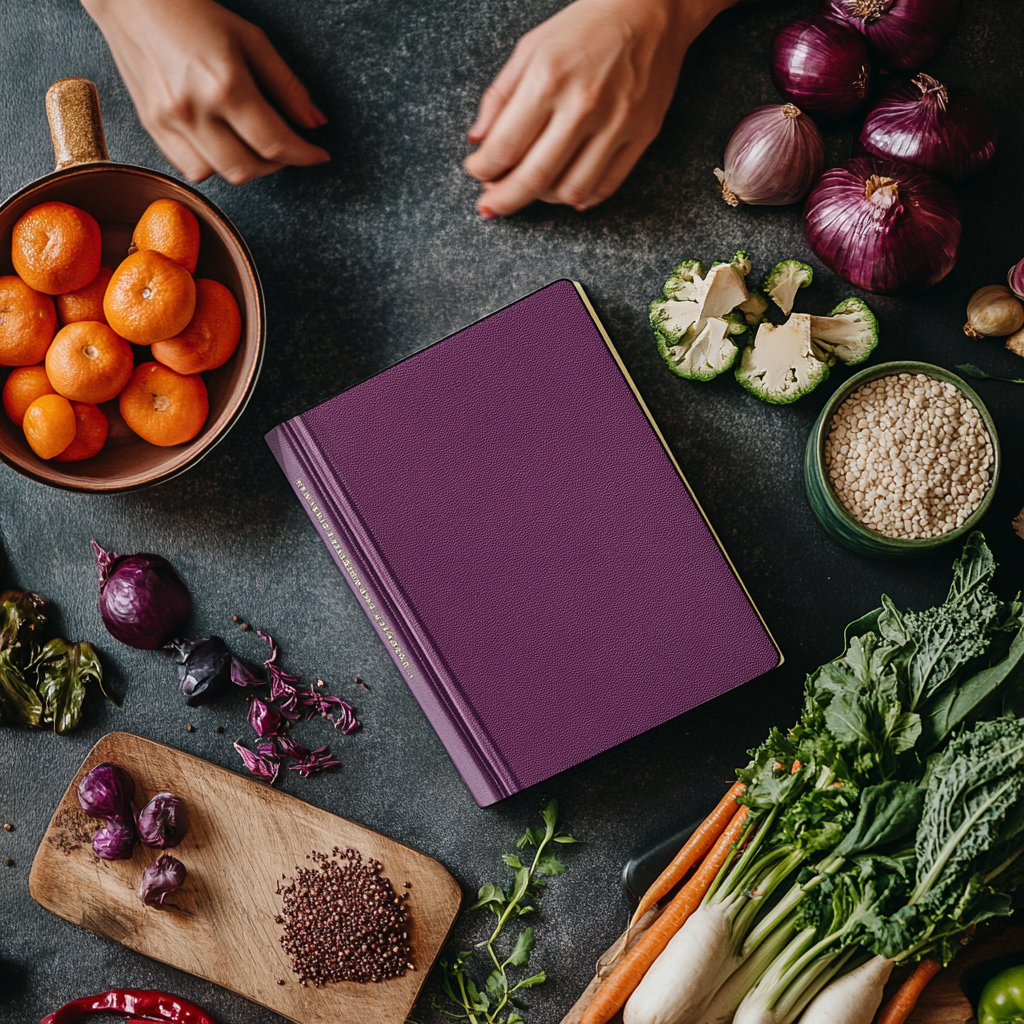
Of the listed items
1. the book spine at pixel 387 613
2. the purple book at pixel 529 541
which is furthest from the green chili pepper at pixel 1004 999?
the book spine at pixel 387 613

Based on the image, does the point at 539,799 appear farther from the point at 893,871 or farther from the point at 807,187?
the point at 807,187

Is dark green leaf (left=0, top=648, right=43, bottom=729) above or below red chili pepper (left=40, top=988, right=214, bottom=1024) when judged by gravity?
above

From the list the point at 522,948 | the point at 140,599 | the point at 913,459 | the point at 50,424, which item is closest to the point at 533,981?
the point at 522,948

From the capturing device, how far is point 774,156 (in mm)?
1111

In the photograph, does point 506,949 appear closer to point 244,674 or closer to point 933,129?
point 244,674

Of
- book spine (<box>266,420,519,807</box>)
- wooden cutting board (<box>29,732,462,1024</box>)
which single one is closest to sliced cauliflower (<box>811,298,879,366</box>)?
book spine (<box>266,420,519,807</box>)

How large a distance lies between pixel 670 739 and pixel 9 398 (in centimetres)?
100

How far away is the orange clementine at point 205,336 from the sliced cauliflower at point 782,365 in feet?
2.26

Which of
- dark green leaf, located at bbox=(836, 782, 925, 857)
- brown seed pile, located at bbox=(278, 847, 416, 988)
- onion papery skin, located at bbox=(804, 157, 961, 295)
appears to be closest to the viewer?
dark green leaf, located at bbox=(836, 782, 925, 857)

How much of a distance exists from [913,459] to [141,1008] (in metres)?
1.31

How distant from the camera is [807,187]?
1.15 m

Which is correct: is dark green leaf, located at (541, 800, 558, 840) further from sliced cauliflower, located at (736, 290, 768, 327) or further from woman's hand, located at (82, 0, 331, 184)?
woman's hand, located at (82, 0, 331, 184)

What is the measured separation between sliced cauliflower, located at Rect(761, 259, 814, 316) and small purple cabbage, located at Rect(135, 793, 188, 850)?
109 cm

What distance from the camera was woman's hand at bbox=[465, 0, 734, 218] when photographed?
1043 mm
